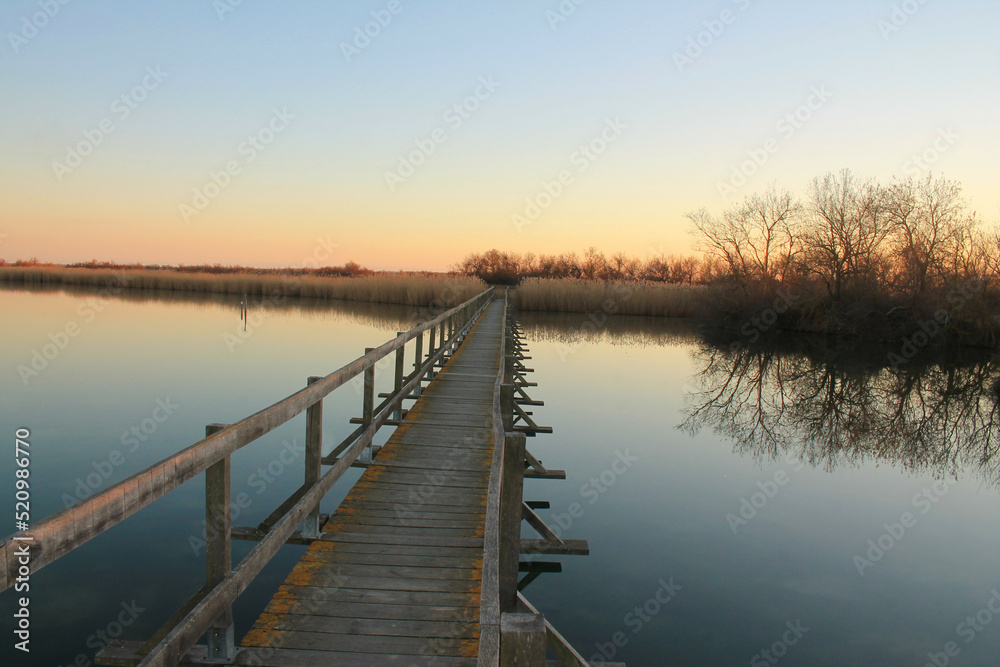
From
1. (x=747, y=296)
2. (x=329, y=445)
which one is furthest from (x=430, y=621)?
(x=747, y=296)

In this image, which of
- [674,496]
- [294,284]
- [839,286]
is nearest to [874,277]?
[839,286]

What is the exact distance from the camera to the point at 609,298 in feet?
118

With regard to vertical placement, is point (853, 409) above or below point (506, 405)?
below

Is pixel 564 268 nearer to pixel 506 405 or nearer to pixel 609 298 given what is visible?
pixel 609 298

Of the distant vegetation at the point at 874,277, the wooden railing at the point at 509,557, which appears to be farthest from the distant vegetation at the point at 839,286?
the wooden railing at the point at 509,557

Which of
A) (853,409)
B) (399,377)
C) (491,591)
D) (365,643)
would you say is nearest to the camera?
(491,591)

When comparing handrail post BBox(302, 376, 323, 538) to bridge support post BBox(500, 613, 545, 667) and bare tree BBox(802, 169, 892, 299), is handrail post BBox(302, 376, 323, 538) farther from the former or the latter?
bare tree BBox(802, 169, 892, 299)

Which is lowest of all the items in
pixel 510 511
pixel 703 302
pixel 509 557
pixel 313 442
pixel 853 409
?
pixel 853 409

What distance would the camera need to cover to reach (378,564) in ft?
12.6

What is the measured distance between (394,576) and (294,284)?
4713cm

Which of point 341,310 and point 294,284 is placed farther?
point 294,284

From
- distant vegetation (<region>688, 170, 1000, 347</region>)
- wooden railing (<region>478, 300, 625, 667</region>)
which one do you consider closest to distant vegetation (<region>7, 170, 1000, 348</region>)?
distant vegetation (<region>688, 170, 1000, 347</region>)

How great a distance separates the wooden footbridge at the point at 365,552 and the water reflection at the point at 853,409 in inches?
305

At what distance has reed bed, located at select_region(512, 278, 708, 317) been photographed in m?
36.0
